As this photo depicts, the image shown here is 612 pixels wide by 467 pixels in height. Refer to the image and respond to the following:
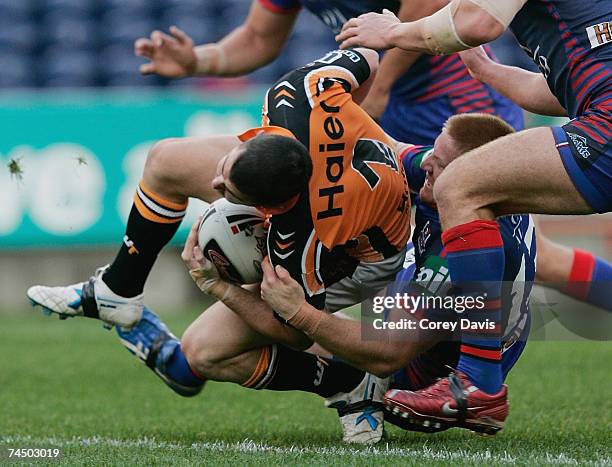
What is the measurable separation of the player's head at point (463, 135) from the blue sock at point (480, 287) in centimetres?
45

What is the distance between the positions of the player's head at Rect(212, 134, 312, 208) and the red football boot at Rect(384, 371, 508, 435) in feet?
2.32

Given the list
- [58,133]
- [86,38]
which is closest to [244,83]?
[86,38]

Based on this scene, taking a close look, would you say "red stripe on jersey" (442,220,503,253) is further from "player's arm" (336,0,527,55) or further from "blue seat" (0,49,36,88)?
"blue seat" (0,49,36,88)

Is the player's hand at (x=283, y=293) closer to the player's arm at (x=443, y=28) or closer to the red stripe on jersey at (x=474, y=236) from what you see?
the red stripe on jersey at (x=474, y=236)

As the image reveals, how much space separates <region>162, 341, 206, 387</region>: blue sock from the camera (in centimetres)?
423

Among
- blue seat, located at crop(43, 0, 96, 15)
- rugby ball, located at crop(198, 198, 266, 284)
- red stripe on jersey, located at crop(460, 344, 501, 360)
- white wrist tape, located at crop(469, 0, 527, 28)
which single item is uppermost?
blue seat, located at crop(43, 0, 96, 15)

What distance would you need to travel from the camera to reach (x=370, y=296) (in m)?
3.96

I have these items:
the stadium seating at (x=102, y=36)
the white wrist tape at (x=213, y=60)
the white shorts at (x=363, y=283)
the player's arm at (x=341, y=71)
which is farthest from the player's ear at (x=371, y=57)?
the stadium seating at (x=102, y=36)

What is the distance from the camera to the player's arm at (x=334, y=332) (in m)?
3.50

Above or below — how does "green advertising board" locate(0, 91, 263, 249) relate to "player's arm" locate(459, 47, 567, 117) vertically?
below

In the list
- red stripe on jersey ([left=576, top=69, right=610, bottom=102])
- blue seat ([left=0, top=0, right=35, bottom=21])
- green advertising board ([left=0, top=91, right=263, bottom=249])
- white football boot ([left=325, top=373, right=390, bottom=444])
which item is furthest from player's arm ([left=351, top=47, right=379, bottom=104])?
blue seat ([left=0, top=0, right=35, bottom=21])

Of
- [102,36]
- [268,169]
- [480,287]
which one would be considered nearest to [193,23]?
[102,36]

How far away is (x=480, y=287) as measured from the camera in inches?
133

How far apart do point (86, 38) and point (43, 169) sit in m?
2.66
